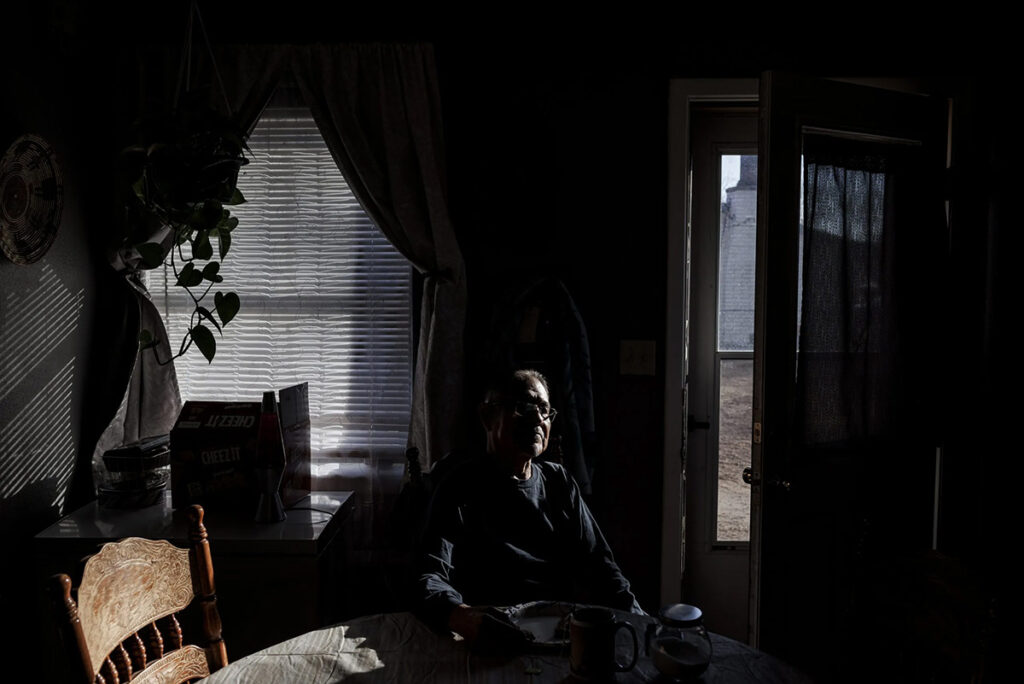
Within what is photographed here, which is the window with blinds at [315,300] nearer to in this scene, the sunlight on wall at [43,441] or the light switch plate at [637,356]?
the sunlight on wall at [43,441]

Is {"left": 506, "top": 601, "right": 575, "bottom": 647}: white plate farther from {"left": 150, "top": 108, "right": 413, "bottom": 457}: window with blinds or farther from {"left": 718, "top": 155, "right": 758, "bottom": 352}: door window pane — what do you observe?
{"left": 718, "top": 155, "right": 758, "bottom": 352}: door window pane

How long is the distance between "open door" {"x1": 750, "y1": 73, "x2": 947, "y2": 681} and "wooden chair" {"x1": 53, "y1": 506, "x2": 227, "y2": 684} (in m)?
1.47

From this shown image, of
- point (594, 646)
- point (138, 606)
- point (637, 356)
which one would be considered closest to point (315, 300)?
point (637, 356)

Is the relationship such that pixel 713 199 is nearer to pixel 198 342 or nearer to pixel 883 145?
pixel 883 145

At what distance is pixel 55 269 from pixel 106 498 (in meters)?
0.74

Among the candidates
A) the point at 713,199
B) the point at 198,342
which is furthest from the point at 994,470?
the point at 198,342

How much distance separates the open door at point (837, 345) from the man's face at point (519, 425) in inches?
26.2

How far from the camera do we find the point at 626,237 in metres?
2.82

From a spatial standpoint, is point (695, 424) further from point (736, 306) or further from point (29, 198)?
point (29, 198)

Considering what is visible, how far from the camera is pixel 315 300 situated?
2.91 m

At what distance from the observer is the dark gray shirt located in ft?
6.62

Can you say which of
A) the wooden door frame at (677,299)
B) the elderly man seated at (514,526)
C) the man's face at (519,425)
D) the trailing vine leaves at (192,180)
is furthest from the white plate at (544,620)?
the trailing vine leaves at (192,180)

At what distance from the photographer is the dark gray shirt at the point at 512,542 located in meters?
2.02

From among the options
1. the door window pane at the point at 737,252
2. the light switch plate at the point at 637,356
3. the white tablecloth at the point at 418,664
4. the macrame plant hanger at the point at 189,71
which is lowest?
the white tablecloth at the point at 418,664
